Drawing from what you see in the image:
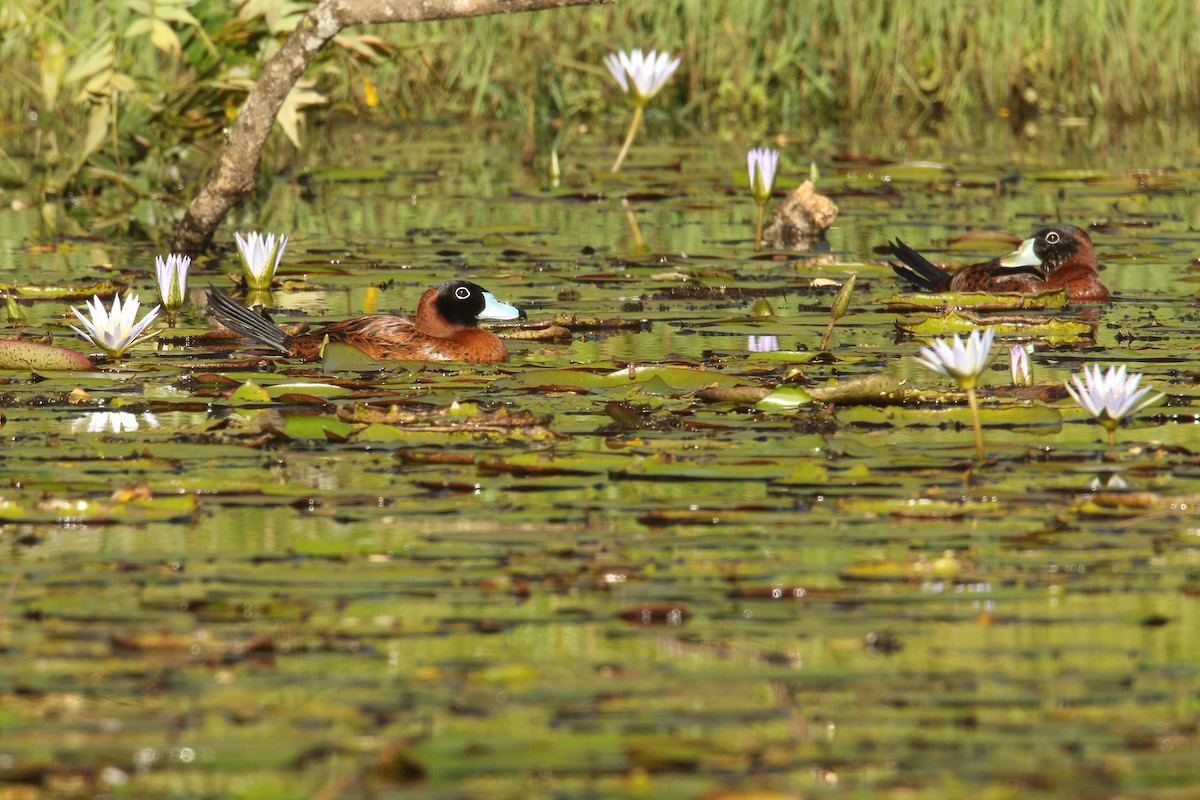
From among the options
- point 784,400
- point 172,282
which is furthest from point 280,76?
point 784,400

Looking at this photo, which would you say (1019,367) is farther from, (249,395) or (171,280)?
(171,280)

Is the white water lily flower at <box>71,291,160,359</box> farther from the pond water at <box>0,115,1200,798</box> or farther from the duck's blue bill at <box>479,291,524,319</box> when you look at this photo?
the duck's blue bill at <box>479,291,524,319</box>

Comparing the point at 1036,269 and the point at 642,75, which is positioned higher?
the point at 642,75

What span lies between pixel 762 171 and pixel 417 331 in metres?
2.88

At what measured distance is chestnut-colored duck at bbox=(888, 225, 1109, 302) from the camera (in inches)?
319

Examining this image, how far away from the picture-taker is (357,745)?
2889 mm

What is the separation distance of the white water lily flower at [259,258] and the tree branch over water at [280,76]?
2.07ft

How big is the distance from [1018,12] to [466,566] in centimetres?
1351

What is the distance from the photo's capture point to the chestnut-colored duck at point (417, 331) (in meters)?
6.40

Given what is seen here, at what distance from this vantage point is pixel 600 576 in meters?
3.73

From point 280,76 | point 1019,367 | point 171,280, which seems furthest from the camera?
point 280,76

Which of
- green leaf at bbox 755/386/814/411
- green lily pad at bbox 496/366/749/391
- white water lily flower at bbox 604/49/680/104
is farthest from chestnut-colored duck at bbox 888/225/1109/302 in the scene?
green leaf at bbox 755/386/814/411

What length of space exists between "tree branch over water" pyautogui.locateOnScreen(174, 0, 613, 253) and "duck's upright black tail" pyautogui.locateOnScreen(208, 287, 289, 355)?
1.57 metres

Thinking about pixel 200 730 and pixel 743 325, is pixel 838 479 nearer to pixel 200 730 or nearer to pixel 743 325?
pixel 200 730
